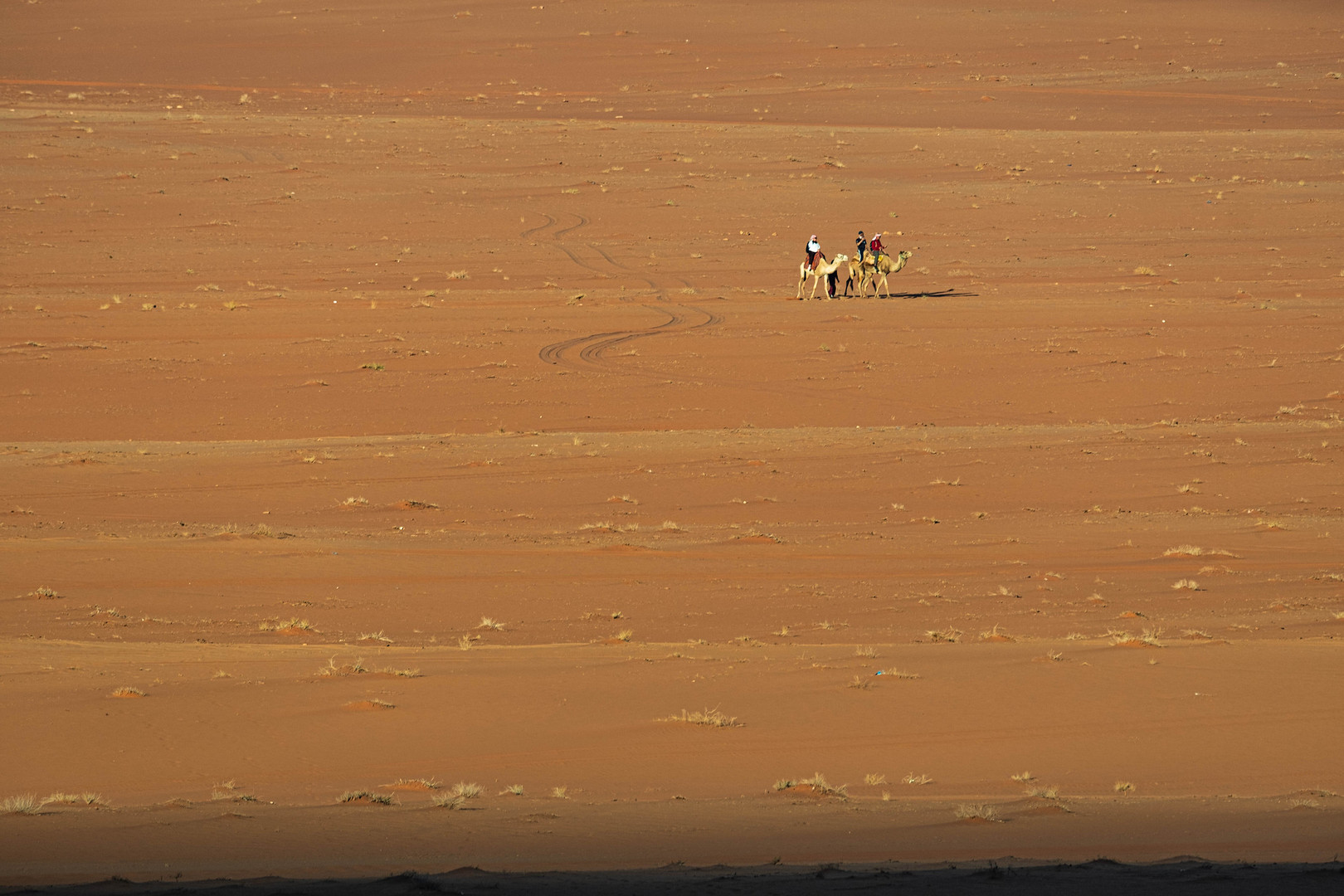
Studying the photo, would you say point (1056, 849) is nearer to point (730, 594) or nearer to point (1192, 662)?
point (1192, 662)

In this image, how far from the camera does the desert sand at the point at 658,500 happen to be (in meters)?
8.52

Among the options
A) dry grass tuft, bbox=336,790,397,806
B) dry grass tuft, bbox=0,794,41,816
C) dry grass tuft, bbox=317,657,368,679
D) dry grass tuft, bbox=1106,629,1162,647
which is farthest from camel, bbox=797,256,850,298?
dry grass tuft, bbox=0,794,41,816

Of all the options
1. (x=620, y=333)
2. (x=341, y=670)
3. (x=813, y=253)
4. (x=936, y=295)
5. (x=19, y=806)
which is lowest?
(x=19, y=806)

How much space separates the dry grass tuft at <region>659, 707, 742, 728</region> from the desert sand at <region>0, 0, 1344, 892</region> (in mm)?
26

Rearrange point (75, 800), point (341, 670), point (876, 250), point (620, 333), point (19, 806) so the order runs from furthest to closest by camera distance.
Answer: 1. point (876, 250)
2. point (620, 333)
3. point (341, 670)
4. point (75, 800)
5. point (19, 806)

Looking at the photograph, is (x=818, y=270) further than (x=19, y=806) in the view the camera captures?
Yes

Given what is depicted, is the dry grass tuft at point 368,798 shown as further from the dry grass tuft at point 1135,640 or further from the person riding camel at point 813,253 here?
the person riding camel at point 813,253

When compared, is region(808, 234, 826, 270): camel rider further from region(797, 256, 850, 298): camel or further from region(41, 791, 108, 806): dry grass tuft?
region(41, 791, 108, 806): dry grass tuft

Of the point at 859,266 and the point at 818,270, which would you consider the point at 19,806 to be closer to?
the point at 818,270

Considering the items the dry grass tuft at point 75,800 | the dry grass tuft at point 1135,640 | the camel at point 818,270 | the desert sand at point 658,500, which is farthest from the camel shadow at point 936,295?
the dry grass tuft at point 75,800

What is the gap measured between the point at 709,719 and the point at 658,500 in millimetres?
7740

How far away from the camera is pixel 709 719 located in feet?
32.3

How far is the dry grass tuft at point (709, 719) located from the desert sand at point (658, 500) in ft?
0.09

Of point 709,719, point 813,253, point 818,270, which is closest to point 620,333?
point 813,253
